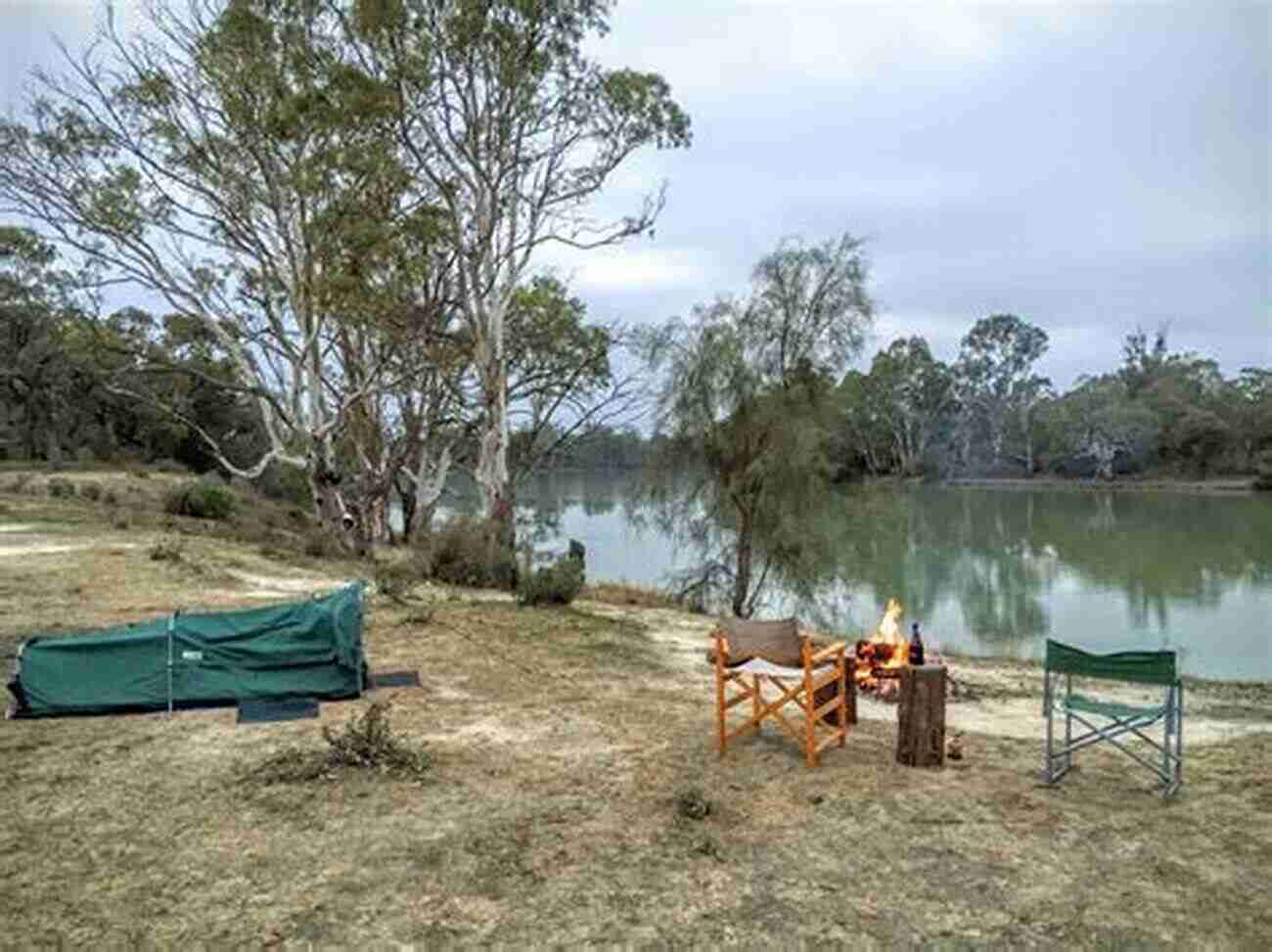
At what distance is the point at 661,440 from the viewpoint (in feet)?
56.6

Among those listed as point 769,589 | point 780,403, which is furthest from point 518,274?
point 769,589

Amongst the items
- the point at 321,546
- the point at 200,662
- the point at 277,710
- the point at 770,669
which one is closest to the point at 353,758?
the point at 277,710

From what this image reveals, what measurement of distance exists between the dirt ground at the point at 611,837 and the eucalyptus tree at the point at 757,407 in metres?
9.50

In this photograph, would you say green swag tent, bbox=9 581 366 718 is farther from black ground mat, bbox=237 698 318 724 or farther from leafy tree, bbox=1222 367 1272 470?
leafy tree, bbox=1222 367 1272 470

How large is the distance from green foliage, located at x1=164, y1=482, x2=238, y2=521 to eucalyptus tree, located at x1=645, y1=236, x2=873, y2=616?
1112 cm

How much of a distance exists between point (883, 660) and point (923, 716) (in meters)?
2.46

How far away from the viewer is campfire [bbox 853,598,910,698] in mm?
7398

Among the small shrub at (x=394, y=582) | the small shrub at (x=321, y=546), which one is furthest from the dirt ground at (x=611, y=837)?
the small shrub at (x=321, y=546)

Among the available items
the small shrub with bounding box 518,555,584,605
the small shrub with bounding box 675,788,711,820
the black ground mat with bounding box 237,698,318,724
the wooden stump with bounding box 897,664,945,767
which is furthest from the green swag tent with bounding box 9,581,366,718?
the small shrub with bounding box 518,555,584,605

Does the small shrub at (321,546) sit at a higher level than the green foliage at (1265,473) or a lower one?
lower

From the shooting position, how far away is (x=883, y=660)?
7.74 meters

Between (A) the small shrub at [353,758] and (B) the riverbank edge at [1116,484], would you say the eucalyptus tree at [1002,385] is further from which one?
(A) the small shrub at [353,758]

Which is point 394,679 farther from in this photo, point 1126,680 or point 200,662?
point 1126,680

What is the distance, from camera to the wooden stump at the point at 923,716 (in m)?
5.29
